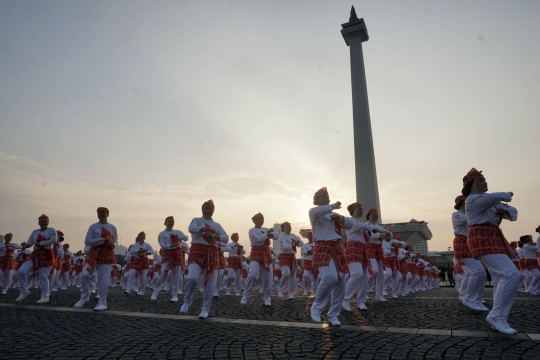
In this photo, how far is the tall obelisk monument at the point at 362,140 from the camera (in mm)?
37062

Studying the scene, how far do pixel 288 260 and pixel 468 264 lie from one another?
553 cm

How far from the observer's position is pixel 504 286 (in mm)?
5156

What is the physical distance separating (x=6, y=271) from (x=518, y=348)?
17.0 m

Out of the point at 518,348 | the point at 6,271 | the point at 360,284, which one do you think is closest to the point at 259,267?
the point at 360,284

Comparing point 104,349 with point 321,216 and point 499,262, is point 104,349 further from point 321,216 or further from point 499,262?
point 499,262

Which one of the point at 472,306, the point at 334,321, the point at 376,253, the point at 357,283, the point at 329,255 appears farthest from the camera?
the point at 376,253

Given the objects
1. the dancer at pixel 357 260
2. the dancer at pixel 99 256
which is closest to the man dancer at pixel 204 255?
the dancer at pixel 99 256

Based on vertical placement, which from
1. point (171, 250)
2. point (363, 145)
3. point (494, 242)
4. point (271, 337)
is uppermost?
point (363, 145)

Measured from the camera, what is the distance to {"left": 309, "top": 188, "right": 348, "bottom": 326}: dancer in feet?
20.1

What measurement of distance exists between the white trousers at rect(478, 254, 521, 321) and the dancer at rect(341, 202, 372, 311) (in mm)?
3047

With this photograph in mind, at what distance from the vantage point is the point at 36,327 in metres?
6.18

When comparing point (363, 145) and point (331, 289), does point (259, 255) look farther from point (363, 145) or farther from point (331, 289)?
point (363, 145)

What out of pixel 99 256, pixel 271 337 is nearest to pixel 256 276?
pixel 99 256

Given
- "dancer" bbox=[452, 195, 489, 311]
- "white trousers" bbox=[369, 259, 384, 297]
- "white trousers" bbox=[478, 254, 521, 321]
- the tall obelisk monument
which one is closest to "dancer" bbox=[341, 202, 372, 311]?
"white trousers" bbox=[369, 259, 384, 297]
